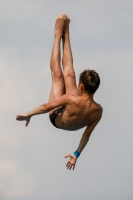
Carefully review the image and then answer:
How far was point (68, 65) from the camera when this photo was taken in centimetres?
2519

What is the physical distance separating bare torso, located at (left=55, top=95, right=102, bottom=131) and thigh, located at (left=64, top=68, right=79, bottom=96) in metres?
0.64

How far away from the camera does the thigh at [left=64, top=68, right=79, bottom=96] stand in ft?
80.7

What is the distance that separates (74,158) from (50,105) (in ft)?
6.77

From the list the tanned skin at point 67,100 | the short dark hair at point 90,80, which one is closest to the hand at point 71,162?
the tanned skin at point 67,100

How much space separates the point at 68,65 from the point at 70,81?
0.62 metres

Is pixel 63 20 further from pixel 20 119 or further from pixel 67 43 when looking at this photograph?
pixel 20 119

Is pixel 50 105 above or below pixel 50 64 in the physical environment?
below

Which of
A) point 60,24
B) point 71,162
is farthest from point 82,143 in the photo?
point 60,24

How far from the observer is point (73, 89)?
24625 mm

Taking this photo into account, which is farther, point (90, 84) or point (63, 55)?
point (63, 55)

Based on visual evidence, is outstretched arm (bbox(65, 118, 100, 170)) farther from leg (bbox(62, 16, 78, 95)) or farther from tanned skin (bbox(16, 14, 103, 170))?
leg (bbox(62, 16, 78, 95))

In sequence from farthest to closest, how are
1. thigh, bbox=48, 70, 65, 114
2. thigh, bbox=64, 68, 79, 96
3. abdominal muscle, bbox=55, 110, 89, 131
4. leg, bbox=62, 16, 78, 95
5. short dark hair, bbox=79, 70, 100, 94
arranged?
thigh, bbox=48, 70, 65, 114 < leg, bbox=62, 16, 78, 95 < thigh, bbox=64, 68, 79, 96 < abdominal muscle, bbox=55, 110, 89, 131 < short dark hair, bbox=79, 70, 100, 94

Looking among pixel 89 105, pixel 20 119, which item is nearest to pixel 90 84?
pixel 89 105

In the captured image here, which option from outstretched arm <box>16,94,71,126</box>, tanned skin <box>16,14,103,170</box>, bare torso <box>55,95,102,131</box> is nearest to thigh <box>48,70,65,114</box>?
tanned skin <box>16,14,103,170</box>
